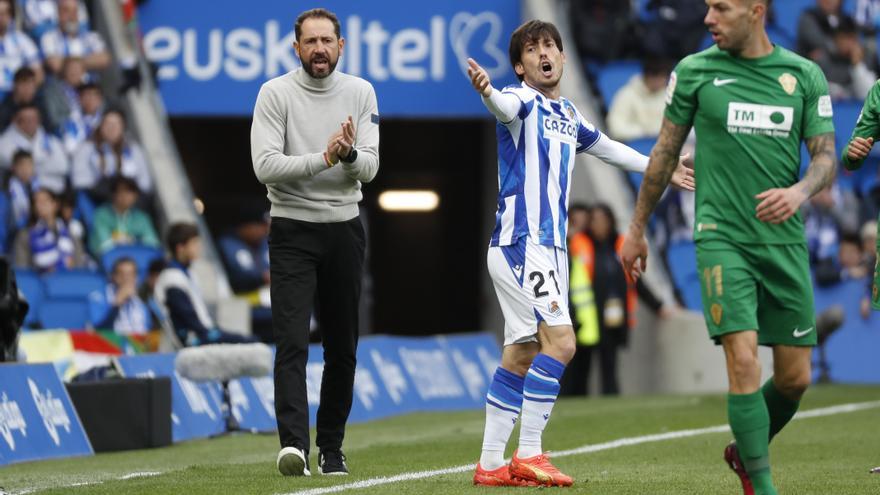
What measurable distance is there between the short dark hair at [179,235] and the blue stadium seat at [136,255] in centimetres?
404

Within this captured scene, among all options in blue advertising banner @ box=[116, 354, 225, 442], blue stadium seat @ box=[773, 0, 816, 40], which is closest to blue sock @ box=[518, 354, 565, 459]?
blue advertising banner @ box=[116, 354, 225, 442]

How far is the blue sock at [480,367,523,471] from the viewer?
8.55 m

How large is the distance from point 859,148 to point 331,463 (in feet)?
11.2

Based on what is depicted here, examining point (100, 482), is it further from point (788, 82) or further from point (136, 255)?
point (136, 255)

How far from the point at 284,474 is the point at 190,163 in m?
17.8

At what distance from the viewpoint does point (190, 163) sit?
26438 mm

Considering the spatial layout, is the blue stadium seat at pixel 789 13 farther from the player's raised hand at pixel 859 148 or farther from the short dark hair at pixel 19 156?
the player's raised hand at pixel 859 148

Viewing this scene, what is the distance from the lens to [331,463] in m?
9.29

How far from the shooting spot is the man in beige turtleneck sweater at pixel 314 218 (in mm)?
9008

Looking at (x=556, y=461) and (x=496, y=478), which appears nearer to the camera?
(x=496, y=478)

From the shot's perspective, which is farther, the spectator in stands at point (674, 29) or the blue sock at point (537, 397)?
the spectator in stands at point (674, 29)

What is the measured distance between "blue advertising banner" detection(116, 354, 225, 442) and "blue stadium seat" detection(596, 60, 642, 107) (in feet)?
33.8

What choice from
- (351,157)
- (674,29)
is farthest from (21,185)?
(351,157)

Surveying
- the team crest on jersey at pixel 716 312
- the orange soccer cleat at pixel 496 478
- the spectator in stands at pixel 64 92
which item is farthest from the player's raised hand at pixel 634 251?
the spectator in stands at pixel 64 92
